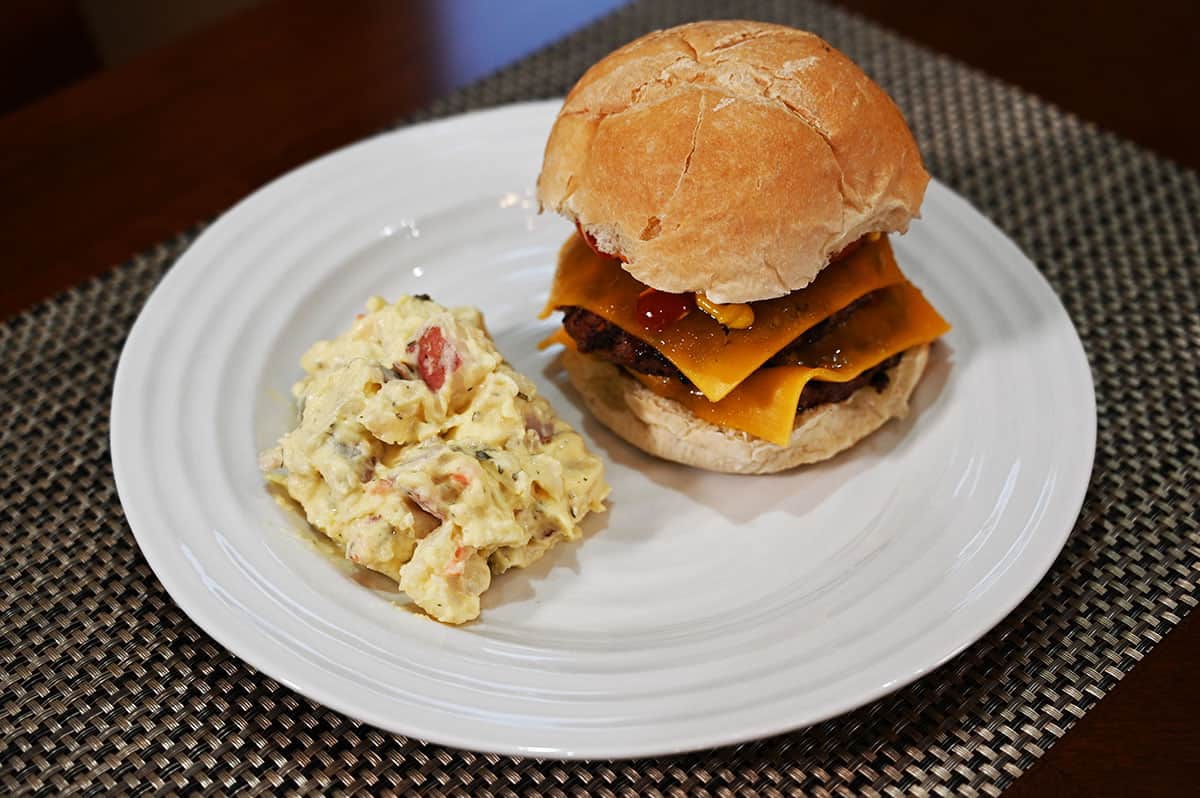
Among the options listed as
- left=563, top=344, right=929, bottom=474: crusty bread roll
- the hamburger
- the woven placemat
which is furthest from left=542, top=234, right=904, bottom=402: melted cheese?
the woven placemat

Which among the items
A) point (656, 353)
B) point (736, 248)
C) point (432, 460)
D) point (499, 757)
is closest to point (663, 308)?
point (656, 353)

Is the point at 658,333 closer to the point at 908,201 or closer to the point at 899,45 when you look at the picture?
the point at 908,201

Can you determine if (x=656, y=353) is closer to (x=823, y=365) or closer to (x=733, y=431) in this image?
(x=733, y=431)

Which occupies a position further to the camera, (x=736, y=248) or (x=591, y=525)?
(x=591, y=525)

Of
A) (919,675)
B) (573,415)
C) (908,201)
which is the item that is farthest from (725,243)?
(919,675)

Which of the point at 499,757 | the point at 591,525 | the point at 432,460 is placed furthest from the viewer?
the point at 591,525

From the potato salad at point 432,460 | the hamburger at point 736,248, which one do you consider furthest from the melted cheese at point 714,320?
the potato salad at point 432,460

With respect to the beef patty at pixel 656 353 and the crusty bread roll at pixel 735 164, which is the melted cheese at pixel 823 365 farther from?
the crusty bread roll at pixel 735 164
